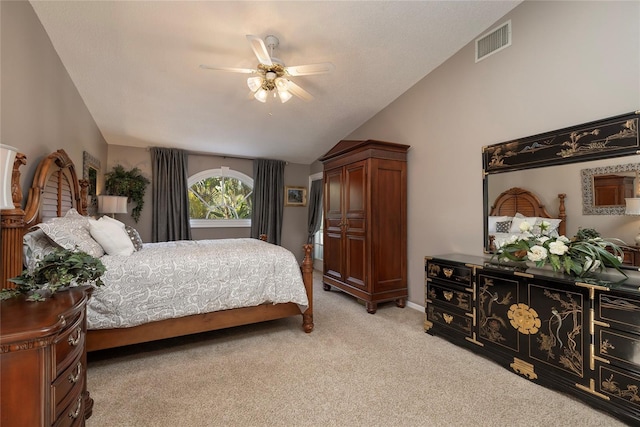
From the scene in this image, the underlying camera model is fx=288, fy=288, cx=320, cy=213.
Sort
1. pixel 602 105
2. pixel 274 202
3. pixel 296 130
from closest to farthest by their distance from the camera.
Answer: pixel 602 105
pixel 296 130
pixel 274 202

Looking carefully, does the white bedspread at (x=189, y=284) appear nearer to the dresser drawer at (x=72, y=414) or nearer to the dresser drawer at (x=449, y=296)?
the dresser drawer at (x=72, y=414)

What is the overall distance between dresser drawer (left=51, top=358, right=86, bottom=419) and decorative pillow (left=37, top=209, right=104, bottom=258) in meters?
0.99

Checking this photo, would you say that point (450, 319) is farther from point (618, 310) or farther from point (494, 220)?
point (618, 310)

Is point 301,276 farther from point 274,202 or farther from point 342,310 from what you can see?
point 274,202

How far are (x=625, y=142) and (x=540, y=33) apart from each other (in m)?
1.17

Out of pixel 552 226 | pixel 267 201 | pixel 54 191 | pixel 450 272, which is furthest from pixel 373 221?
pixel 54 191

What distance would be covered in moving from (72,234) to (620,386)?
11.9 feet

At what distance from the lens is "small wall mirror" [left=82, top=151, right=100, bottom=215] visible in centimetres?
352

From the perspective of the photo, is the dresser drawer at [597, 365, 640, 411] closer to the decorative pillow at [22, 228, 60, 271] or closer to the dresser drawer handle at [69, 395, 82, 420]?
the dresser drawer handle at [69, 395, 82, 420]

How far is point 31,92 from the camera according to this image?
229 centimetres

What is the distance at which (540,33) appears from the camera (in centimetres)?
245

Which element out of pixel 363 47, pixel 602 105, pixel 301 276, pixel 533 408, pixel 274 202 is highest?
pixel 363 47

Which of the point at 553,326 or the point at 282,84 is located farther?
the point at 282,84

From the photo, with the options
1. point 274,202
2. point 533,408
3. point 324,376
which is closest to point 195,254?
point 324,376
